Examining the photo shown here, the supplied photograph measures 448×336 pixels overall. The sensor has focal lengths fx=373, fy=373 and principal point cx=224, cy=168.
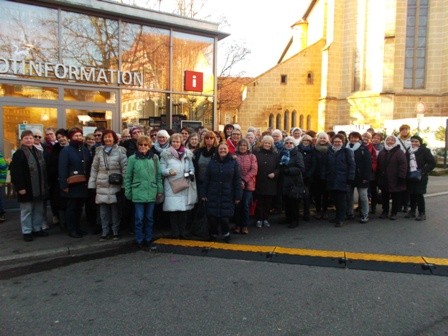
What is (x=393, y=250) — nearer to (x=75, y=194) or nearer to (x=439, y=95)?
(x=75, y=194)

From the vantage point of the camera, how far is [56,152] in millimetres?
6707

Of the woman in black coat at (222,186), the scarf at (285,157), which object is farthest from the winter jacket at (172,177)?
the scarf at (285,157)

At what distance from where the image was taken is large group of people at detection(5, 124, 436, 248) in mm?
6004

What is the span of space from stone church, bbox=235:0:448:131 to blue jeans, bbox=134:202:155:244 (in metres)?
19.7

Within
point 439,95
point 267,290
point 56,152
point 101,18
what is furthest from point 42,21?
point 439,95

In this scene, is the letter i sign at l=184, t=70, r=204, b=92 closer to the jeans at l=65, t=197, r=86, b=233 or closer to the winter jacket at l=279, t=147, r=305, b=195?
the winter jacket at l=279, t=147, r=305, b=195

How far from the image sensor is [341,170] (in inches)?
283

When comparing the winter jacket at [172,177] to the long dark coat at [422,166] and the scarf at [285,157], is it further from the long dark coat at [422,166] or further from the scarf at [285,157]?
the long dark coat at [422,166]

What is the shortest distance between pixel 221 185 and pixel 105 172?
6.18 feet

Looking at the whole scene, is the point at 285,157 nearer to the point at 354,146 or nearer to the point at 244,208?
the point at 244,208

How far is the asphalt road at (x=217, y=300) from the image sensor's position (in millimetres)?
3443

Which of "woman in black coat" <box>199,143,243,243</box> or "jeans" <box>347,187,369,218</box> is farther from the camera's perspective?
"jeans" <box>347,187,369,218</box>

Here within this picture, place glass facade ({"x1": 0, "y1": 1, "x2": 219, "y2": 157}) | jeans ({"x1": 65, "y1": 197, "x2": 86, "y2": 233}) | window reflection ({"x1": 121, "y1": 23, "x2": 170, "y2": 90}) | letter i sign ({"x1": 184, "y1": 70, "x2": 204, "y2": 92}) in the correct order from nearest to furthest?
jeans ({"x1": 65, "y1": 197, "x2": 86, "y2": 233}), glass facade ({"x1": 0, "y1": 1, "x2": 219, "y2": 157}), window reflection ({"x1": 121, "y1": 23, "x2": 170, "y2": 90}), letter i sign ({"x1": 184, "y1": 70, "x2": 204, "y2": 92})

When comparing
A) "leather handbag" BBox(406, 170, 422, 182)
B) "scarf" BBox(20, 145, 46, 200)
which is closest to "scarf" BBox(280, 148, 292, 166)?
"leather handbag" BBox(406, 170, 422, 182)
